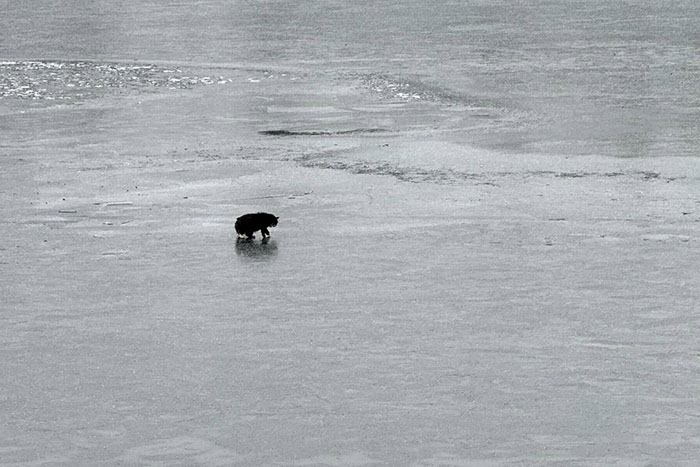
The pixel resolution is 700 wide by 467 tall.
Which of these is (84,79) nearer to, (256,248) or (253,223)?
(253,223)

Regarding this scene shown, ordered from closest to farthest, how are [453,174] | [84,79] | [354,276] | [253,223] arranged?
[354,276]
[253,223]
[453,174]
[84,79]

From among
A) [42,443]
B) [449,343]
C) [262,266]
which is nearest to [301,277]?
[262,266]

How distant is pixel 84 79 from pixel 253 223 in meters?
16.5

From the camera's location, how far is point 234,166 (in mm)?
17734

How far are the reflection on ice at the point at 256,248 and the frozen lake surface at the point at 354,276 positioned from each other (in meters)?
0.04

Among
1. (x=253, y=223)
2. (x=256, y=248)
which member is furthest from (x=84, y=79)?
(x=256, y=248)

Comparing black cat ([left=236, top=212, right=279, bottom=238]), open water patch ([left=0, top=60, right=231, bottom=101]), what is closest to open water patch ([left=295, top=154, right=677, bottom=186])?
black cat ([left=236, top=212, right=279, bottom=238])

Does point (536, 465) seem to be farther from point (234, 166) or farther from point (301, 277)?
point (234, 166)

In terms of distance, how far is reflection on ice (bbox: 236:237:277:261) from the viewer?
12844mm

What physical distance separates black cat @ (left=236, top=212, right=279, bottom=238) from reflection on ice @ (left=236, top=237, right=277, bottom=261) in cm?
9

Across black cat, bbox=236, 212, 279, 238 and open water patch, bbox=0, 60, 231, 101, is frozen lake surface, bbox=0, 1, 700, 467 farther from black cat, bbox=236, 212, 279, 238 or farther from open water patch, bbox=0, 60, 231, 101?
open water patch, bbox=0, 60, 231, 101

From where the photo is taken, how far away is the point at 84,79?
94.9ft

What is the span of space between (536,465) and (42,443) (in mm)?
2748

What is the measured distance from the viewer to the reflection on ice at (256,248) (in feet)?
42.1
